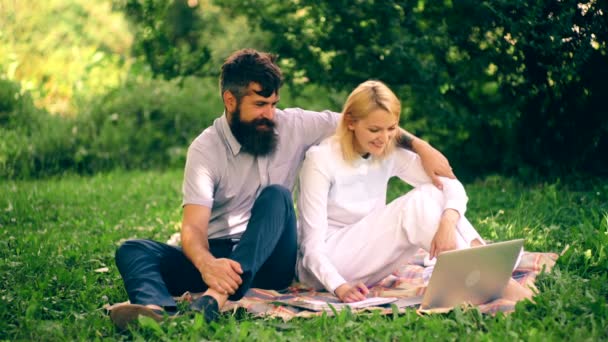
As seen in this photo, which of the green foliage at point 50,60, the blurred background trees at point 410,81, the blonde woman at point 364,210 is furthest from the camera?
the green foliage at point 50,60

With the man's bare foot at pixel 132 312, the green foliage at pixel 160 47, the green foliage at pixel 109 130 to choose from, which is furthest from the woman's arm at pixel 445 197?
the green foliage at pixel 109 130

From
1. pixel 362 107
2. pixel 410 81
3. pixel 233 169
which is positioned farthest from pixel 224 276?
pixel 410 81

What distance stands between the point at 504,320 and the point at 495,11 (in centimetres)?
346

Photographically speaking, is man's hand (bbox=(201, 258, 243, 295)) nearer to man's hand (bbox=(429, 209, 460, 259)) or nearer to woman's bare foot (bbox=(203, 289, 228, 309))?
woman's bare foot (bbox=(203, 289, 228, 309))

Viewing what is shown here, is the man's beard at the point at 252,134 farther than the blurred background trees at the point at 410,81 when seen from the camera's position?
No

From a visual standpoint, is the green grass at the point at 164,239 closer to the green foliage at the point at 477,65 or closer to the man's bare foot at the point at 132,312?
the man's bare foot at the point at 132,312

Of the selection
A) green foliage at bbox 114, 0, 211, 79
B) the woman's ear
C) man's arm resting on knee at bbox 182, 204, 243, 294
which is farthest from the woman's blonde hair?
green foliage at bbox 114, 0, 211, 79

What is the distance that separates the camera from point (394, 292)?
13.0 feet

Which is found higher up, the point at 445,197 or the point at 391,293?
the point at 445,197

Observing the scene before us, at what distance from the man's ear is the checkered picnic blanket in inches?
37.1

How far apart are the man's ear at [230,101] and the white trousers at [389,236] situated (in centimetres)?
83

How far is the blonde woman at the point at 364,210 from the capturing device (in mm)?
3807

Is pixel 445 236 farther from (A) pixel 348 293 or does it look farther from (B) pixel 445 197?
(A) pixel 348 293

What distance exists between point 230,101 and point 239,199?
513 millimetres
